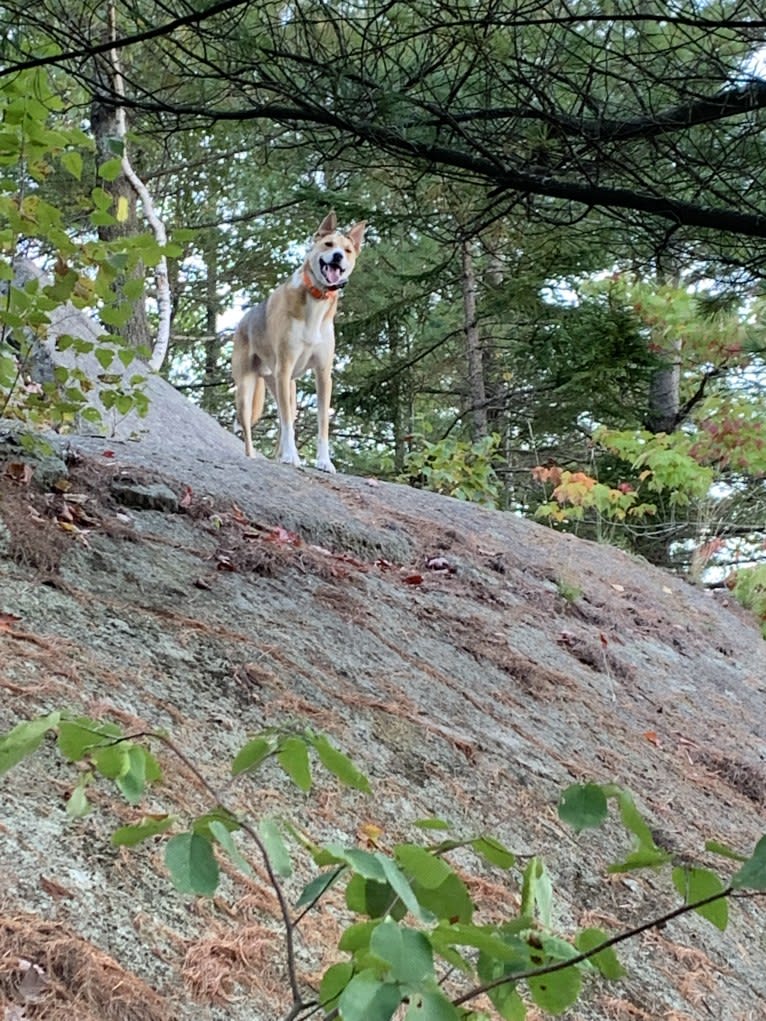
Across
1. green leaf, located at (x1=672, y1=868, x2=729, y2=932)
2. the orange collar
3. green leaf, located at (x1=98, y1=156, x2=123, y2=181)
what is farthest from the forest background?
green leaf, located at (x1=672, y1=868, x2=729, y2=932)

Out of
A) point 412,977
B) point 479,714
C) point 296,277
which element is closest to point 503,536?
point 296,277

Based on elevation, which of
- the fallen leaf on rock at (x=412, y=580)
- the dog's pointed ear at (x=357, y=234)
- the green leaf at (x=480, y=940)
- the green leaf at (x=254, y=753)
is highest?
the dog's pointed ear at (x=357, y=234)

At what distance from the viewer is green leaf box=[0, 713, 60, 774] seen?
91 centimetres

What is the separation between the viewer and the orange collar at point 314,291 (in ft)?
23.6

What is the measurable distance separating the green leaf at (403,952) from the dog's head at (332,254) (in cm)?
668

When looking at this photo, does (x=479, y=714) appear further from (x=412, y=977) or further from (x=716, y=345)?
(x=716, y=345)

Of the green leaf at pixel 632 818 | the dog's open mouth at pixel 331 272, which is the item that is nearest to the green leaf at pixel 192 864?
the green leaf at pixel 632 818

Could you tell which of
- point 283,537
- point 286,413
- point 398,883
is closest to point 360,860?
point 398,883

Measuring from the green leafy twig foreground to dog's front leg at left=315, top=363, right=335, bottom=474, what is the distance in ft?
19.7

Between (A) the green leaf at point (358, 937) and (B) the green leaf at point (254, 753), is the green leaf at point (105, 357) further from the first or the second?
(A) the green leaf at point (358, 937)

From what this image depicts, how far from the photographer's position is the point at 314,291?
23.6ft

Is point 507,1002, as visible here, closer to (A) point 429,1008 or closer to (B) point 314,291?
(A) point 429,1008

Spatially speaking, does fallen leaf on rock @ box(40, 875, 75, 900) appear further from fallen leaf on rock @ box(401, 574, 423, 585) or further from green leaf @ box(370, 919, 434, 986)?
fallen leaf on rock @ box(401, 574, 423, 585)

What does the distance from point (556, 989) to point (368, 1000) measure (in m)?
0.27
